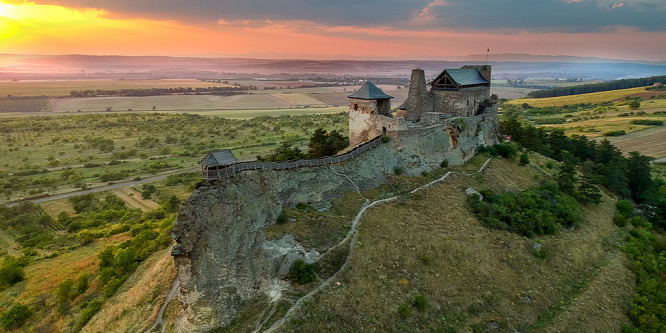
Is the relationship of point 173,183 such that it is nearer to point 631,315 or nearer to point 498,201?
point 498,201

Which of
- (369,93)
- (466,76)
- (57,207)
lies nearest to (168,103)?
(57,207)

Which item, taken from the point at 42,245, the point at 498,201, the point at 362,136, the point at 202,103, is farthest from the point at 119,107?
the point at 498,201

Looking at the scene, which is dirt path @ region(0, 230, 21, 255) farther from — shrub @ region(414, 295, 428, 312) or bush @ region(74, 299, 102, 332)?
shrub @ region(414, 295, 428, 312)

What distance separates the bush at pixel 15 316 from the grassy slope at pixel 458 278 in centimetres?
2557

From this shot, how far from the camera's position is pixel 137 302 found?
26.9 metres

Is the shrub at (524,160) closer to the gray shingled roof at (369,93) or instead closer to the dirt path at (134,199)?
the gray shingled roof at (369,93)

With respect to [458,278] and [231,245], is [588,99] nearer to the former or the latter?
[458,278]

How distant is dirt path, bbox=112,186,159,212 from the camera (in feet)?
167

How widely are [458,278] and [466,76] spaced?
1087 inches

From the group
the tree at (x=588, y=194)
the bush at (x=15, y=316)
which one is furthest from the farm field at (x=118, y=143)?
the tree at (x=588, y=194)

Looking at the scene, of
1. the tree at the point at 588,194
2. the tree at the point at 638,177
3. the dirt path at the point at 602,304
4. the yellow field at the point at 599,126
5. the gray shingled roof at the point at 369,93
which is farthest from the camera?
the yellow field at the point at 599,126

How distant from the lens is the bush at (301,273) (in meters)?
21.8

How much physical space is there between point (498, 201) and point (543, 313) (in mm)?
12055

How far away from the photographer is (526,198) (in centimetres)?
3594
